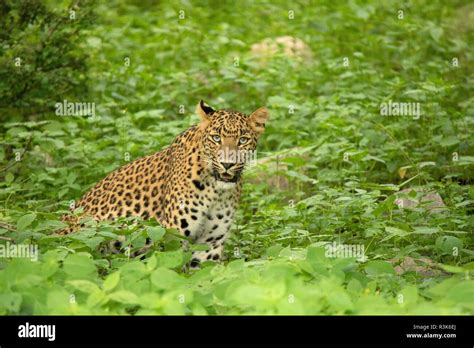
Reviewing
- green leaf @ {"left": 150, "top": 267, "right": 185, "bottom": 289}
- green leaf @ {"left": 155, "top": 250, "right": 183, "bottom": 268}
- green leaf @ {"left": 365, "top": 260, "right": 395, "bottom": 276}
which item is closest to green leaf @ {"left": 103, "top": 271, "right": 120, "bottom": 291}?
green leaf @ {"left": 150, "top": 267, "right": 185, "bottom": 289}

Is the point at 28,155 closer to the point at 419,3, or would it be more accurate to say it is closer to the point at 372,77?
the point at 372,77

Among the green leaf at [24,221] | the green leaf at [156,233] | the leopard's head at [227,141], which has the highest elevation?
the leopard's head at [227,141]

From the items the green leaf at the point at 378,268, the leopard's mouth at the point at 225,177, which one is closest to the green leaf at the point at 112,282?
the green leaf at the point at 378,268

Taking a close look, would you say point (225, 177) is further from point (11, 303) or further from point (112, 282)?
point (11, 303)

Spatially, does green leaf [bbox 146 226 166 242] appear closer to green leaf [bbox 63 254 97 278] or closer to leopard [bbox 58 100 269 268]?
green leaf [bbox 63 254 97 278]

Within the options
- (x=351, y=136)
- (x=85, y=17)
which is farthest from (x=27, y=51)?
(x=351, y=136)

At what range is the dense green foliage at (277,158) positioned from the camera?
7.89 meters

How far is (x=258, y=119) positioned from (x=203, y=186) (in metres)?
0.90

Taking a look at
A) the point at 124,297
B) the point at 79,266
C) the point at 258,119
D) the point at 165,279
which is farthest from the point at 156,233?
the point at 258,119

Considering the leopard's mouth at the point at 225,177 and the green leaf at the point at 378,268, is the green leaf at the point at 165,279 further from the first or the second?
the leopard's mouth at the point at 225,177

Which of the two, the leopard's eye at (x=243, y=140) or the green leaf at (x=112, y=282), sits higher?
the leopard's eye at (x=243, y=140)

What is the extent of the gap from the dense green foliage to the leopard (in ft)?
1.47

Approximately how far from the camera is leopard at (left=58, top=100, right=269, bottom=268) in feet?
34.2

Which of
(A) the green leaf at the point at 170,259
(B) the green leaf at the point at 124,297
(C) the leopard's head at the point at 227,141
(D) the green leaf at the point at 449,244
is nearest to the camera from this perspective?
(B) the green leaf at the point at 124,297
